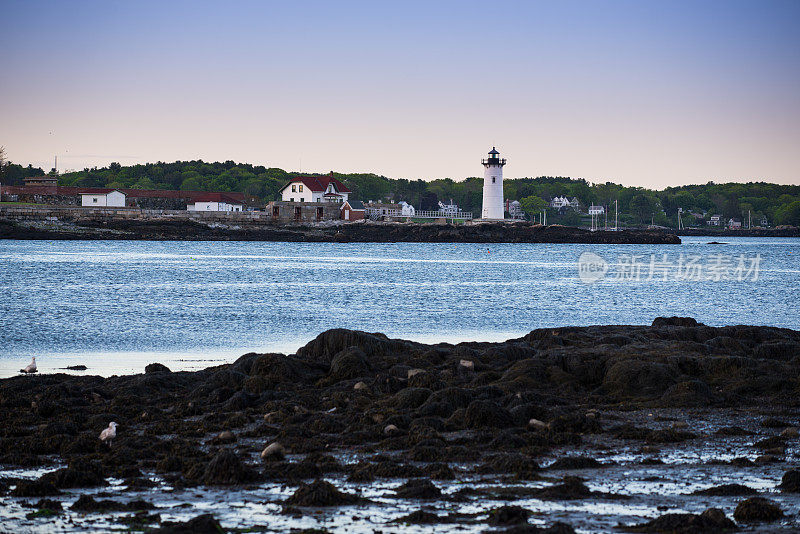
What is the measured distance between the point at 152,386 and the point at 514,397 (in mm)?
6752

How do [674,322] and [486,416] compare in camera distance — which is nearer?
[486,416]

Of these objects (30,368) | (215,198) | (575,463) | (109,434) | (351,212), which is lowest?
(30,368)

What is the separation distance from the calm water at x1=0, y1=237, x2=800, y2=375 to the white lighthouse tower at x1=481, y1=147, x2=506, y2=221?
3776cm

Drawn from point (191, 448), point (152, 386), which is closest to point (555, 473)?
point (191, 448)

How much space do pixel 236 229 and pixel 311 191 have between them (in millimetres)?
12637

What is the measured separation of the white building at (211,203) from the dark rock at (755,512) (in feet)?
405

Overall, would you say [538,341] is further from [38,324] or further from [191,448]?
[38,324]

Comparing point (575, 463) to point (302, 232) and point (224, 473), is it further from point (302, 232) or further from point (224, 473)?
point (302, 232)

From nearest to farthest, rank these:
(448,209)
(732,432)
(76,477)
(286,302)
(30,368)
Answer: (76,477) < (732,432) < (30,368) < (286,302) < (448,209)

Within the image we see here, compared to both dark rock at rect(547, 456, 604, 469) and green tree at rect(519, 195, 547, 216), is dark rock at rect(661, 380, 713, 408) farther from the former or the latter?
green tree at rect(519, 195, 547, 216)

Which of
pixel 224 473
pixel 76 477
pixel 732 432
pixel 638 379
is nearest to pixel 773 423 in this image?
pixel 732 432

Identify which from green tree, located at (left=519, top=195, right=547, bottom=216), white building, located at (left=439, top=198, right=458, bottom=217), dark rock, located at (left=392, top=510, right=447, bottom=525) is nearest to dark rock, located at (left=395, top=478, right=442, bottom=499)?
dark rock, located at (left=392, top=510, right=447, bottom=525)

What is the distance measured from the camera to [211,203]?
420 feet

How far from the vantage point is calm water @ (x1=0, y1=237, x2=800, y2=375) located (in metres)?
26.7
